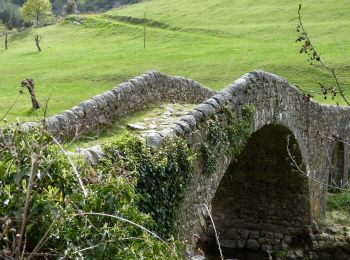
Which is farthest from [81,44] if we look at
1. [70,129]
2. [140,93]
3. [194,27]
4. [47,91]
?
[70,129]

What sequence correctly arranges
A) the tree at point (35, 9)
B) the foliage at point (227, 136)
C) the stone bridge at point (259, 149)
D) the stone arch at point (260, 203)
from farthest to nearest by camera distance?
1. the tree at point (35, 9)
2. the stone arch at point (260, 203)
3. the stone bridge at point (259, 149)
4. the foliage at point (227, 136)

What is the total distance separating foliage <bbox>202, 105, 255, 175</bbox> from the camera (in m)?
10.9

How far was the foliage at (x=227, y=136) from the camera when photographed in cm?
1090

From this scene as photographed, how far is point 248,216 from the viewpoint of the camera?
21.0 metres

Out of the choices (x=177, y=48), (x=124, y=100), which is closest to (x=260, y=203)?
(x=124, y=100)

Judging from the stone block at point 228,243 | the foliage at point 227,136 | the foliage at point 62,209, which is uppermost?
the foliage at point 62,209

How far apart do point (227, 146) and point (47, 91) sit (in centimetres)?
2606

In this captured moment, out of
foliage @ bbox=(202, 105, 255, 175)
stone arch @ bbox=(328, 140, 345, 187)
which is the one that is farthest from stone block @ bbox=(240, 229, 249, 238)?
foliage @ bbox=(202, 105, 255, 175)

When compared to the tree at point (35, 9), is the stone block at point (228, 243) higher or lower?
lower

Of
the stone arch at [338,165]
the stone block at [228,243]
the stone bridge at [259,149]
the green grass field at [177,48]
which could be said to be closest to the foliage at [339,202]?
→ the stone bridge at [259,149]

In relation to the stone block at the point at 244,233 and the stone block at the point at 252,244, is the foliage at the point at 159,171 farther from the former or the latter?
the stone block at the point at 244,233

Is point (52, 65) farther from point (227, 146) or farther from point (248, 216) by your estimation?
point (227, 146)

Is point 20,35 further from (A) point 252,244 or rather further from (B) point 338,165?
(A) point 252,244

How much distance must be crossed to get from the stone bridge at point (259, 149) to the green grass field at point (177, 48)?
1025cm
